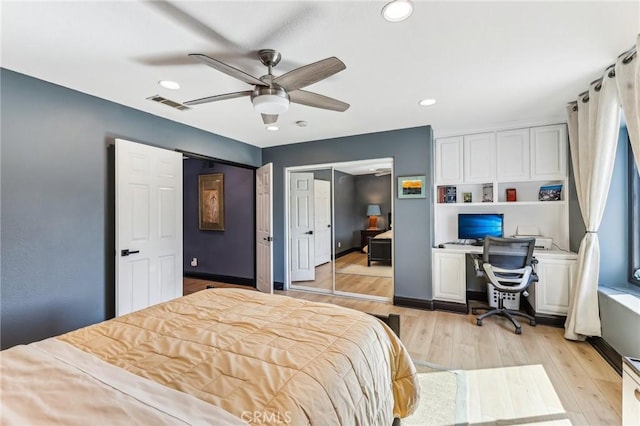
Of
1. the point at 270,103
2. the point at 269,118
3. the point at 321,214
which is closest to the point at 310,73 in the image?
the point at 270,103

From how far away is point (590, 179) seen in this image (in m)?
2.72

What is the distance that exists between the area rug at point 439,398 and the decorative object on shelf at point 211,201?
13.7 ft

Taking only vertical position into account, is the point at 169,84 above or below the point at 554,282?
above

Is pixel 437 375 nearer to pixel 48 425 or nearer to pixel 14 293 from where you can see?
pixel 48 425

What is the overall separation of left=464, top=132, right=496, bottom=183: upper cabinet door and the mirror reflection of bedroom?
1013mm

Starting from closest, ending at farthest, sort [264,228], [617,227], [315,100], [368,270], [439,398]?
1. [439,398]
2. [315,100]
3. [617,227]
4. [264,228]
5. [368,270]

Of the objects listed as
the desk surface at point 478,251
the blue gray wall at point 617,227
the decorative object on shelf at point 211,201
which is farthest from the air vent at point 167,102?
the blue gray wall at point 617,227

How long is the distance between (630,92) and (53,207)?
4.49 meters

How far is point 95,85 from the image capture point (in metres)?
2.54

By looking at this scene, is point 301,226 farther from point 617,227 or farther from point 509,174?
point 617,227

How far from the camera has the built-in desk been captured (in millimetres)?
3219

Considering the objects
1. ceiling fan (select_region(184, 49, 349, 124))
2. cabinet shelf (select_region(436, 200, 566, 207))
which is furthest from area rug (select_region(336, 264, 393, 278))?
ceiling fan (select_region(184, 49, 349, 124))

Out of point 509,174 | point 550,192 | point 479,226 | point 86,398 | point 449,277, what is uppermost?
point 509,174

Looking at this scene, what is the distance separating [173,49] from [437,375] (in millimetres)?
3137
